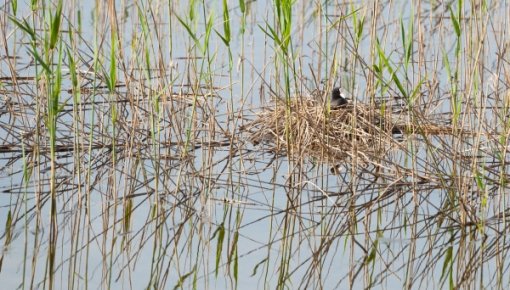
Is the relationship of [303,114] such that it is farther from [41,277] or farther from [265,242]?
[41,277]

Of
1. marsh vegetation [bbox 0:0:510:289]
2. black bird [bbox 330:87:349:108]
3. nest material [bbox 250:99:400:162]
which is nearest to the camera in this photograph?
marsh vegetation [bbox 0:0:510:289]

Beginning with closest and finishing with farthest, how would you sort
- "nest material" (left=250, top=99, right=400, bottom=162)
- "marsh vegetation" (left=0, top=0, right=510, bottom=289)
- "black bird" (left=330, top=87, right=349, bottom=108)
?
"marsh vegetation" (left=0, top=0, right=510, bottom=289) < "nest material" (left=250, top=99, right=400, bottom=162) < "black bird" (left=330, top=87, right=349, bottom=108)

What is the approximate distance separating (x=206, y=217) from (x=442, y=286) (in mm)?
904

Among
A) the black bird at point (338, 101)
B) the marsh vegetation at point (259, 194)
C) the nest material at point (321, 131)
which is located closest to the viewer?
the marsh vegetation at point (259, 194)

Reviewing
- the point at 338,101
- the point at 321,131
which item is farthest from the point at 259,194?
the point at 338,101

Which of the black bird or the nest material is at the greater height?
the black bird

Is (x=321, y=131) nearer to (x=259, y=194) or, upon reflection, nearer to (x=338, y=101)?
(x=338, y=101)

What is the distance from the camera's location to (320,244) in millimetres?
3703

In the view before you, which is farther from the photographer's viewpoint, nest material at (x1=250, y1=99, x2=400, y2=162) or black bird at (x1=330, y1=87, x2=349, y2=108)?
black bird at (x1=330, y1=87, x2=349, y2=108)

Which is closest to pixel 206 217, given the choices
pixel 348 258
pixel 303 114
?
pixel 348 258

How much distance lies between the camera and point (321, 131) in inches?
188

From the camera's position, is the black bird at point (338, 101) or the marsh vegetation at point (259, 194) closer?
the marsh vegetation at point (259, 194)

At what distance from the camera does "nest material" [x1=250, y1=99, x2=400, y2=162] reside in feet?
14.3

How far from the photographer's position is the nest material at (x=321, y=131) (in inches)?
172
